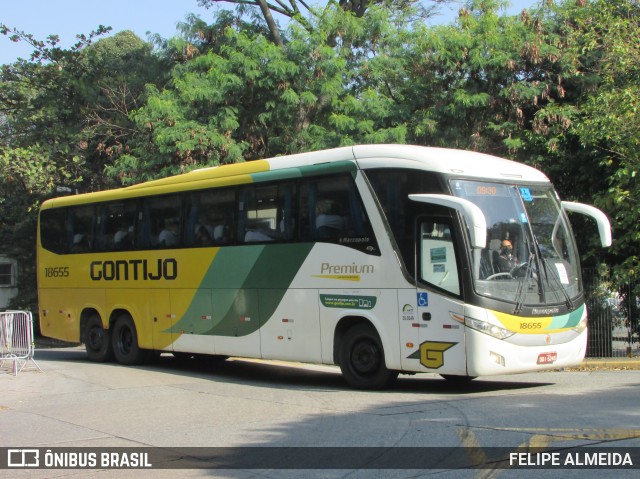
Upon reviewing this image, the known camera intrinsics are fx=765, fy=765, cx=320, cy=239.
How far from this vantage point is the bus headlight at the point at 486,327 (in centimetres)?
1077

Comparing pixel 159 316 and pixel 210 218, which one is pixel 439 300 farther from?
pixel 159 316

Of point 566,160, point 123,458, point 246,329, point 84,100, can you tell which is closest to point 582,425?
point 123,458

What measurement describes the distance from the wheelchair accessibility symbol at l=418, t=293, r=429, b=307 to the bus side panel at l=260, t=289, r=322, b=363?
2.13 metres

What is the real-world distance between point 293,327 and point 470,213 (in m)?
4.30

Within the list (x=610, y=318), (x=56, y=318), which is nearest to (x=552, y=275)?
(x=610, y=318)

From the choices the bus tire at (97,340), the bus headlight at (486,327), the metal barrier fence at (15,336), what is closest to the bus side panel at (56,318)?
the bus tire at (97,340)

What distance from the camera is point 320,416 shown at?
9.79 metres

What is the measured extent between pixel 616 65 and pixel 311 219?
870 centimetres

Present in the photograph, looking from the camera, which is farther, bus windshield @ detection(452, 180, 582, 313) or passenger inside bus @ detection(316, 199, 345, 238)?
passenger inside bus @ detection(316, 199, 345, 238)

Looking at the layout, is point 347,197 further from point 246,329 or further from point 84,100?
point 84,100

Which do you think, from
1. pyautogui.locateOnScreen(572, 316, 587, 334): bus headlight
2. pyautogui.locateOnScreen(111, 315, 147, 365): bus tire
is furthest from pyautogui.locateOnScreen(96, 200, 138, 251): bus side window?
pyautogui.locateOnScreen(572, 316, 587, 334): bus headlight

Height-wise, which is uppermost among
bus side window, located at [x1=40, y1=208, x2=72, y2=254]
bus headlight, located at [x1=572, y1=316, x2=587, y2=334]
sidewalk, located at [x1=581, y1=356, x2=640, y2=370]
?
bus side window, located at [x1=40, y1=208, x2=72, y2=254]

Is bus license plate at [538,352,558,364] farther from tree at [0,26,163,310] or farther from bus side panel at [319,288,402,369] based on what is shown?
tree at [0,26,163,310]

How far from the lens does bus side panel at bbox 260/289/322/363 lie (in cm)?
1290
